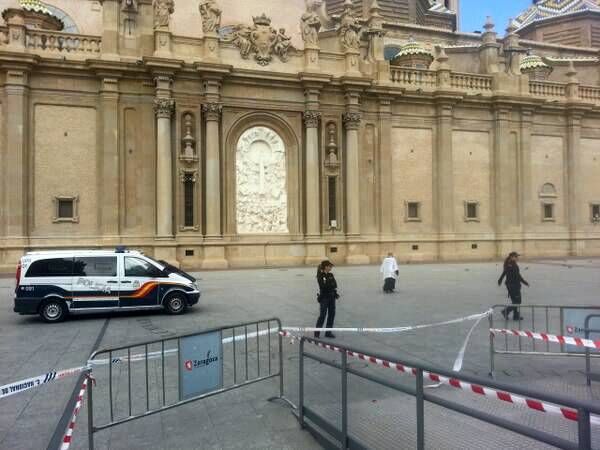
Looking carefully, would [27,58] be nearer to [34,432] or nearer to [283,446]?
[34,432]

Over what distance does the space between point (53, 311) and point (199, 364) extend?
28.2ft

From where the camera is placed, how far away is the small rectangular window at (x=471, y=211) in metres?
34.8

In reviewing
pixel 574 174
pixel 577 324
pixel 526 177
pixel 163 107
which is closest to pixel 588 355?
pixel 577 324

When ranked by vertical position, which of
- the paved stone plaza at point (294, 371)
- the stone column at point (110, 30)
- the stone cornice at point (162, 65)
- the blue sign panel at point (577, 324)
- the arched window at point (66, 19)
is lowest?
the paved stone plaza at point (294, 371)

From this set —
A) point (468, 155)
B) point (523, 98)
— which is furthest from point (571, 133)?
point (468, 155)

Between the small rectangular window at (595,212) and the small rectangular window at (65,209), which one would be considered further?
the small rectangular window at (595,212)

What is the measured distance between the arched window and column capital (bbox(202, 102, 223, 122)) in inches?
472

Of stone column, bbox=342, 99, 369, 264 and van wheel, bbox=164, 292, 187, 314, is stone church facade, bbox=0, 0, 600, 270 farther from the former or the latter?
van wheel, bbox=164, 292, 187, 314

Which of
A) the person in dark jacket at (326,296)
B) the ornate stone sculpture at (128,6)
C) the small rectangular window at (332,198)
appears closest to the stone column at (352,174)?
the small rectangular window at (332,198)

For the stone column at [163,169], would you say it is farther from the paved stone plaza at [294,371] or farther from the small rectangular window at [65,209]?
the paved stone plaza at [294,371]

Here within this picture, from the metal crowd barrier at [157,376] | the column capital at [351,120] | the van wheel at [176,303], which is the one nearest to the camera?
the metal crowd barrier at [157,376]

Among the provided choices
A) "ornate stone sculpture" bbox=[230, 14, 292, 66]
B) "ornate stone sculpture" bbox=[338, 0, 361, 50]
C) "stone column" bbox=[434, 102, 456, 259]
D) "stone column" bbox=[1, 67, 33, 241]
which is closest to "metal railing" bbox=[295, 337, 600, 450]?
"stone column" bbox=[1, 67, 33, 241]

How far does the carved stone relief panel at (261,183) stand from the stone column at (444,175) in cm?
1048

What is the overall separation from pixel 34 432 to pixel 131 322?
7.25m
